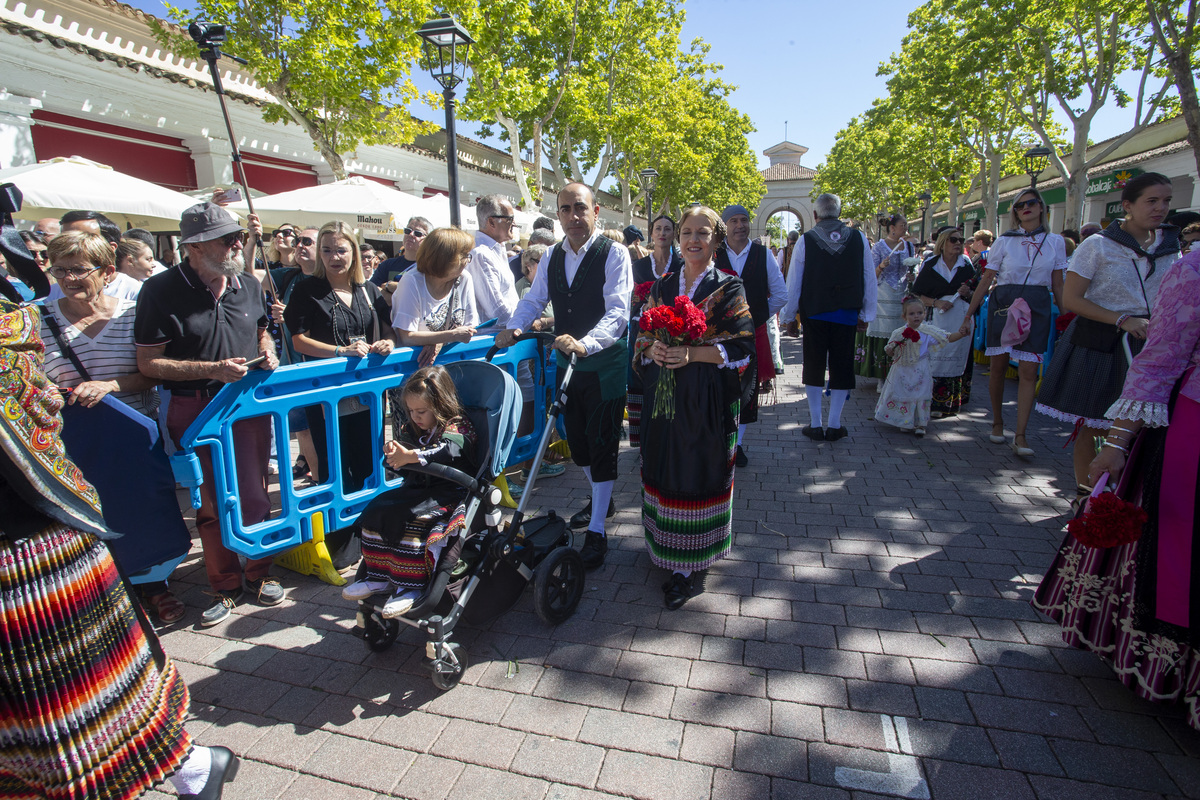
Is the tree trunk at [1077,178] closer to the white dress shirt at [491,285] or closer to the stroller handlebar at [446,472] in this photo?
the white dress shirt at [491,285]

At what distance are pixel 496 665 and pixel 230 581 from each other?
166cm

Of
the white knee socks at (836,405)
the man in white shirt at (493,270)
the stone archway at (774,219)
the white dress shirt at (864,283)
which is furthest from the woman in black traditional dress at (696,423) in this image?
the stone archway at (774,219)

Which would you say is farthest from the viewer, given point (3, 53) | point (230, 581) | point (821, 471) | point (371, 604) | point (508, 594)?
point (3, 53)

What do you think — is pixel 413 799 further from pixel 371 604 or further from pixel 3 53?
pixel 3 53

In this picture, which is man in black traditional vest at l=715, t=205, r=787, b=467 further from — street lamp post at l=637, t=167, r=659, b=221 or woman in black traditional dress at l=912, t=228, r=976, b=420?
street lamp post at l=637, t=167, r=659, b=221

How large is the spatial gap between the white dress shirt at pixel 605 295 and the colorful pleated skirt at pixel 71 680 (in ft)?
7.10

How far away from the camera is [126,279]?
388cm

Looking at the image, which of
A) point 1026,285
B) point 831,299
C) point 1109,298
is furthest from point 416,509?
point 1026,285

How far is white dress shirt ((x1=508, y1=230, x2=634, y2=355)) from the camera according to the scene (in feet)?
11.3

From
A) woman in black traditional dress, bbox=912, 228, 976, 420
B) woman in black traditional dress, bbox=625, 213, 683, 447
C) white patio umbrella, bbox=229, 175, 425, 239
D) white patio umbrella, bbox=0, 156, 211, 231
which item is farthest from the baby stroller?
white patio umbrella, bbox=229, 175, 425, 239

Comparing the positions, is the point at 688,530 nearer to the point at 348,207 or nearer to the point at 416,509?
the point at 416,509

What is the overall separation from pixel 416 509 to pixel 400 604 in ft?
1.27

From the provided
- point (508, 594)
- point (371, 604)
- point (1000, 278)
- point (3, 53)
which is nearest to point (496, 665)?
point (508, 594)

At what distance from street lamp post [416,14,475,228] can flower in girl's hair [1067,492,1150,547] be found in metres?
7.60
